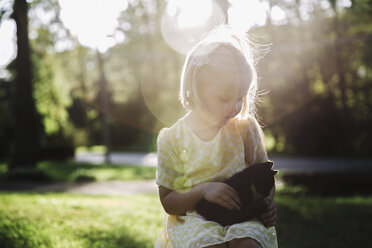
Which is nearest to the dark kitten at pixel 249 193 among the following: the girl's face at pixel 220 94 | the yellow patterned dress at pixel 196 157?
the yellow patterned dress at pixel 196 157

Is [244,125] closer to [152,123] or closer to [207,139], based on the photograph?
[207,139]

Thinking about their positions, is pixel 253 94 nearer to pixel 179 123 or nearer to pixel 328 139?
pixel 179 123

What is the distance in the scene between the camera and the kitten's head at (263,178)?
6.03ft

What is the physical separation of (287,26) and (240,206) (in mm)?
22643

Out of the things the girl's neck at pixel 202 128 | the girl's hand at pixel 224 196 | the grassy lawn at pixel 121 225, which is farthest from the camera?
the grassy lawn at pixel 121 225

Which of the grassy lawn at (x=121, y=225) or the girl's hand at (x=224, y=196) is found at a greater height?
the girl's hand at (x=224, y=196)

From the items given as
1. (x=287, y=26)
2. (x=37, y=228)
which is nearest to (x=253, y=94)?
(x=37, y=228)

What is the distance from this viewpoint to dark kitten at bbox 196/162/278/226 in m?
1.82

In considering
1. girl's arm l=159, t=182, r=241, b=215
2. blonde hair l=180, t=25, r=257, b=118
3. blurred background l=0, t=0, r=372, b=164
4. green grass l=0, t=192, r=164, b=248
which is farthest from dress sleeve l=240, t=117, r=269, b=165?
blurred background l=0, t=0, r=372, b=164

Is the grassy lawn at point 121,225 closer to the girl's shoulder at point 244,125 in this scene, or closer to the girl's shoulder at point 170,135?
the girl's shoulder at point 170,135

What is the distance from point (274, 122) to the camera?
2303cm

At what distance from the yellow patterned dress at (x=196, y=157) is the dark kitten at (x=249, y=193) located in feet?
0.35

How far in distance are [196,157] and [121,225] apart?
302 cm

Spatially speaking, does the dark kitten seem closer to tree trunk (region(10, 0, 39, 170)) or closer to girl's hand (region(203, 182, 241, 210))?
girl's hand (region(203, 182, 241, 210))
